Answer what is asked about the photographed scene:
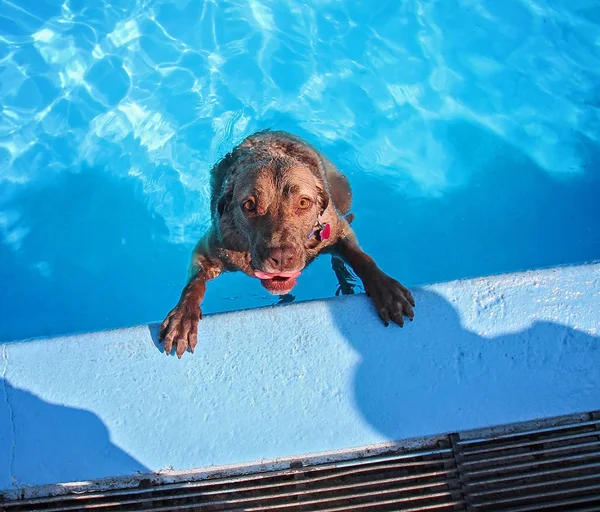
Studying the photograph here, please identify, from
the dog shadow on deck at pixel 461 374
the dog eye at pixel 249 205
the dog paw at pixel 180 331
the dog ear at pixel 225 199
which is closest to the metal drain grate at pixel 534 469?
the dog shadow on deck at pixel 461 374

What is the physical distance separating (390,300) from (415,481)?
3.91 ft

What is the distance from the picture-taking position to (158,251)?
22.4 feet

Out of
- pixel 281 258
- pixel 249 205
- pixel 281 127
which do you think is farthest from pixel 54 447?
pixel 281 127

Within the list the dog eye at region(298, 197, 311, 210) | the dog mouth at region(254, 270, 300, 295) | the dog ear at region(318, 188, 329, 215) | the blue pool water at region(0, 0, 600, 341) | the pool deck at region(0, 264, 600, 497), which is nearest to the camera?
the pool deck at region(0, 264, 600, 497)

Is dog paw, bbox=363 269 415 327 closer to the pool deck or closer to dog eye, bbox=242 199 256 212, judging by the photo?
the pool deck

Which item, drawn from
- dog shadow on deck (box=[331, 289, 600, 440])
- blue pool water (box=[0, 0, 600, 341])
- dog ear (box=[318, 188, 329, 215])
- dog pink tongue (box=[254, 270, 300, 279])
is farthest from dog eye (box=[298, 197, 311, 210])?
blue pool water (box=[0, 0, 600, 341])

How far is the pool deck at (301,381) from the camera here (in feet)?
11.3

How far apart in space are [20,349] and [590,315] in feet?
13.1

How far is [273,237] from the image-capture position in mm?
3666

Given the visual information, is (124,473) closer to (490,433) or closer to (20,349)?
(20,349)

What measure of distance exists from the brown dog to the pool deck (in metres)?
0.17

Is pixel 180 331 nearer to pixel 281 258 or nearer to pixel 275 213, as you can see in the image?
pixel 281 258

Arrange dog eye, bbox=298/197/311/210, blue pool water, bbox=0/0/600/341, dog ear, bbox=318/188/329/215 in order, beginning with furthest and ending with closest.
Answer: blue pool water, bbox=0/0/600/341, dog ear, bbox=318/188/329/215, dog eye, bbox=298/197/311/210

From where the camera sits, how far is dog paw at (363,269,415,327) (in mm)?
3621
